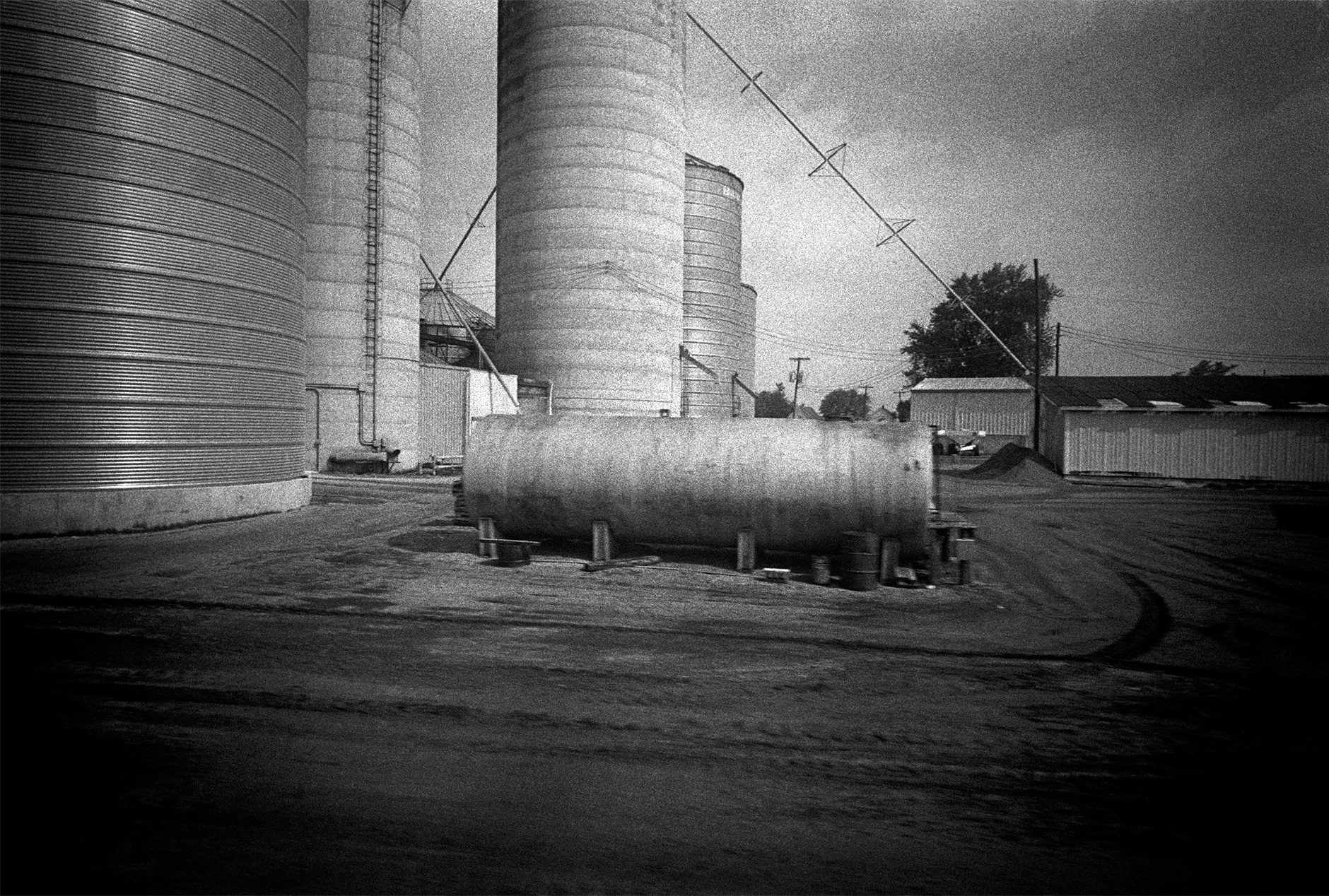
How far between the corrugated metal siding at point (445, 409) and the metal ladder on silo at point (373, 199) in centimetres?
354

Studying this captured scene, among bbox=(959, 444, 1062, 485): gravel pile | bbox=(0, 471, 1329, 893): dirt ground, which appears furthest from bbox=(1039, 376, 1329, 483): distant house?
bbox=(0, 471, 1329, 893): dirt ground

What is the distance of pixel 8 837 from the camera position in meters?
4.08

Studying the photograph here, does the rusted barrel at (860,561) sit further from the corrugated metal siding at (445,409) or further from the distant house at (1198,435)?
the distant house at (1198,435)

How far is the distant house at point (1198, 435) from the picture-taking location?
32.3 metres

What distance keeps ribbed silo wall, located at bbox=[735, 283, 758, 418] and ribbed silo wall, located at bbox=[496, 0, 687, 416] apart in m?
16.3

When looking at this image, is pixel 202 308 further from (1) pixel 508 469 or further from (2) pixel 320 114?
(2) pixel 320 114

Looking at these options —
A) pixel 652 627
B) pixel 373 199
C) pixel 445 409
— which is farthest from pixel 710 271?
pixel 652 627

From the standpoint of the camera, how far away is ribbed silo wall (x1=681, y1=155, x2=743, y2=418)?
5112cm

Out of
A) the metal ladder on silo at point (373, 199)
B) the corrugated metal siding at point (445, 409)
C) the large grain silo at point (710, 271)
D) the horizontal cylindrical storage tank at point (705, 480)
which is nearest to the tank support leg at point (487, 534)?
the horizontal cylindrical storage tank at point (705, 480)

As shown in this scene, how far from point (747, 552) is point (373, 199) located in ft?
88.1

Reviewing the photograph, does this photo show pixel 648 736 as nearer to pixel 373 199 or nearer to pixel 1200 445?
pixel 373 199

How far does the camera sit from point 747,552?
12.3 meters

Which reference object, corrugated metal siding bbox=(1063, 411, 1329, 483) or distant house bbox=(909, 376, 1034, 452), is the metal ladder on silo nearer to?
corrugated metal siding bbox=(1063, 411, 1329, 483)

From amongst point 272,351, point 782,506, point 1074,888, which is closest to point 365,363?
point 272,351
